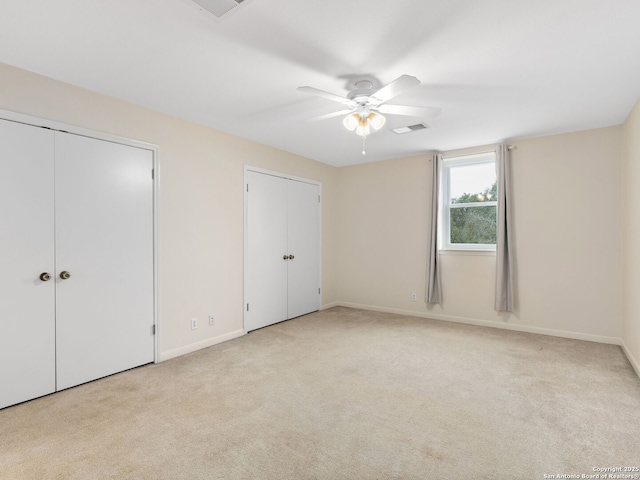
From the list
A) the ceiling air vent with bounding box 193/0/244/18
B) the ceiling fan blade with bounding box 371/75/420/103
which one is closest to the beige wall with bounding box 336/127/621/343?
the ceiling fan blade with bounding box 371/75/420/103

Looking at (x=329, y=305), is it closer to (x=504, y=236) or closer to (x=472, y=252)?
(x=472, y=252)

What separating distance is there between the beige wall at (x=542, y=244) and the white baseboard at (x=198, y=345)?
101 inches

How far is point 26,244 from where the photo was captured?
2564 millimetres

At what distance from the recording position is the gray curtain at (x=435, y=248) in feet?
16.3

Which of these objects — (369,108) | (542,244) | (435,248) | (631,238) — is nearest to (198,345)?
(369,108)

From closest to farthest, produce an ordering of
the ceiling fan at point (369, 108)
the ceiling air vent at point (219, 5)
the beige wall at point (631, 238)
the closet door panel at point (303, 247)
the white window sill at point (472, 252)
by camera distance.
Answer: the ceiling air vent at point (219, 5), the ceiling fan at point (369, 108), the beige wall at point (631, 238), the white window sill at point (472, 252), the closet door panel at point (303, 247)

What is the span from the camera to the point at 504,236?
173 inches

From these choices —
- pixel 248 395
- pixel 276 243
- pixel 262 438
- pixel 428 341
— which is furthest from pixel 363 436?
→ pixel 276 243

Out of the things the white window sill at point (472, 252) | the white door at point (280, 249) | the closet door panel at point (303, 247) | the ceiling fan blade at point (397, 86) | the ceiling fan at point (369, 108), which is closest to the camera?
the ceiling fan blade at point (397, 86)

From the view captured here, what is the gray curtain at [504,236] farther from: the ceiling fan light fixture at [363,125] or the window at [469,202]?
the ceiling fan light fixture at [363,125]

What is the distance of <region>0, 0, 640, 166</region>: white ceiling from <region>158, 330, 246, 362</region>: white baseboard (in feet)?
8.06

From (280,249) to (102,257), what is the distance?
236 centimetres

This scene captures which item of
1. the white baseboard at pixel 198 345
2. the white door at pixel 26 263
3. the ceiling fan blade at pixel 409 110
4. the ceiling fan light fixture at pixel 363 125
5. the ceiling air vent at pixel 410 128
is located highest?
the ceiling air vent at pixel 410 128

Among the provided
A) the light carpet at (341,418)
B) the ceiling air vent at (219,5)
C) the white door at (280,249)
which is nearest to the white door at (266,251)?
the white door at (280,249)
